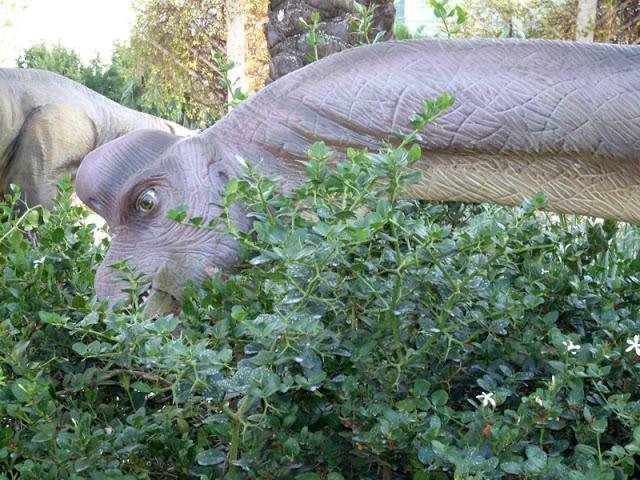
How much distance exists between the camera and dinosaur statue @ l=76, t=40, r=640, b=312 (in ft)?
4.88

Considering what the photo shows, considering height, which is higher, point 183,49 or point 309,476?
point 309,476

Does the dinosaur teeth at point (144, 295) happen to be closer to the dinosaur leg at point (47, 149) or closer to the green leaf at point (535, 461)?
the green leaf at point (535, 461)

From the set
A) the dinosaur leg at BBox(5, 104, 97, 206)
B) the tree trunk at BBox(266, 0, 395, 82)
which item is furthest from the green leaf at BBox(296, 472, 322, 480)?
the dinosaur leg at BBox(5, 104, 97, 206)

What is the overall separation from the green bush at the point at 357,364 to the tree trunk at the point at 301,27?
320 centimetres

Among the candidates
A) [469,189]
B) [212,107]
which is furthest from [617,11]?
[469,189]

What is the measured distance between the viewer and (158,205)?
1.66m

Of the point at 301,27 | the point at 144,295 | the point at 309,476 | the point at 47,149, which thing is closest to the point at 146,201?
the point at 144,295

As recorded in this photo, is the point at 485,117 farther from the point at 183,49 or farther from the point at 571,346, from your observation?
the point at 183,49

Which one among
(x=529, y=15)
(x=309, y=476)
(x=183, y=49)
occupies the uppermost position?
(x=309, y=476)

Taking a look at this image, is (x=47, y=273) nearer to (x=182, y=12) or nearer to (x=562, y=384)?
(x=562, y=384)

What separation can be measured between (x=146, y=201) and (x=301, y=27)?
330cm

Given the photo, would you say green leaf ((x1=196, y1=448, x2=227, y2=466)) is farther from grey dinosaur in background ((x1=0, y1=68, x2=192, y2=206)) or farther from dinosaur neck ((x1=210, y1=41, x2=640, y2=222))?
grey dinosaur in background ((x1=0, y1=68, x2=192, y2=206))

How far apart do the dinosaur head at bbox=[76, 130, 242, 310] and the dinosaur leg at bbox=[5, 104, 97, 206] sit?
3.67 meters

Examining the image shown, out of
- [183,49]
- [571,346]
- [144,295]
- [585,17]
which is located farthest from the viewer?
[183,49]
